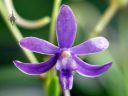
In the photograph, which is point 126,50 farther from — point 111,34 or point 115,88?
point 111,34

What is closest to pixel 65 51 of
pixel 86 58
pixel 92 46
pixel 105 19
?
pixel 92 46

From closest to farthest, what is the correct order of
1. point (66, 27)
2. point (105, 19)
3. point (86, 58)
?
point (66, 27), point (105, 19), point (86, 58)

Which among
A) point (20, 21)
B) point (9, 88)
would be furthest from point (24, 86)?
point (20, 21)

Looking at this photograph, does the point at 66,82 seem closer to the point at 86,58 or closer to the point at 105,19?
the point at 105,19

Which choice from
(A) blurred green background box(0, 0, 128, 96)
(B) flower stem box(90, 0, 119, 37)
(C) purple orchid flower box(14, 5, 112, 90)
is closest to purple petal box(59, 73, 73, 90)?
(C) purple orchid flower box(14, 5, 112, 90)

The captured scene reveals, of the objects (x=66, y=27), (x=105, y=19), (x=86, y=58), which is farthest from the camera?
(x=86, y=58)

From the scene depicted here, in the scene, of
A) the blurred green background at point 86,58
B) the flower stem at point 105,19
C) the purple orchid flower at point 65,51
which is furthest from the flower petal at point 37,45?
the blurred green background at point 86,58
